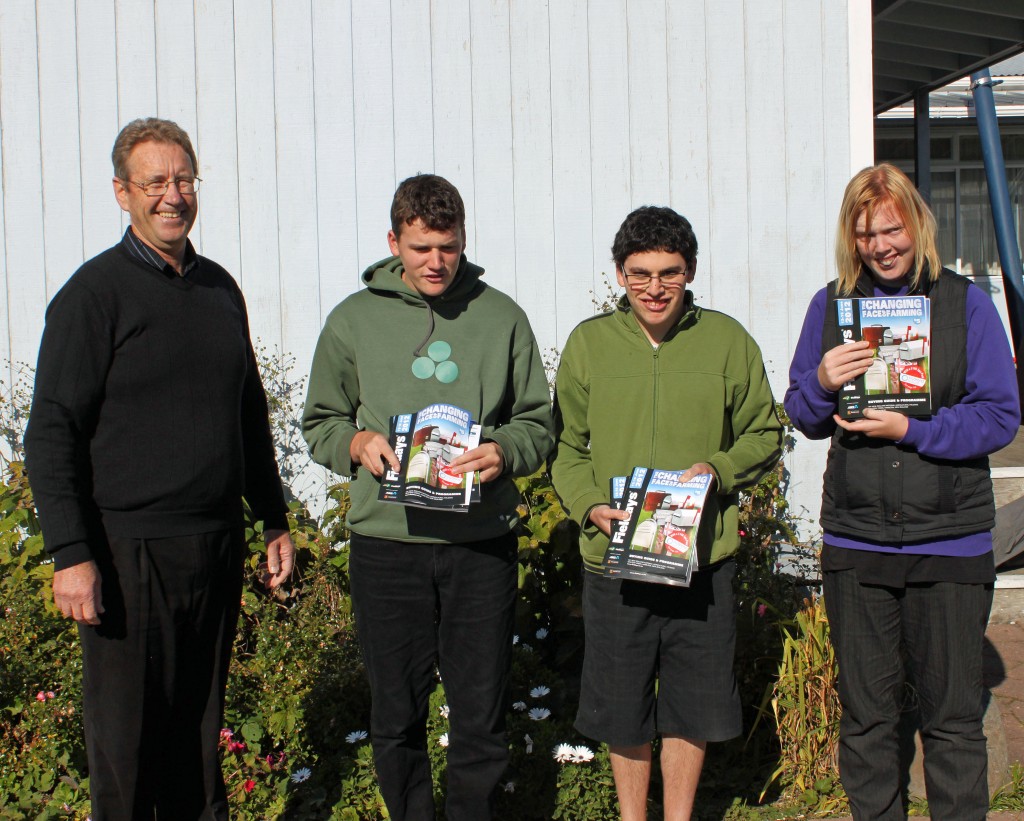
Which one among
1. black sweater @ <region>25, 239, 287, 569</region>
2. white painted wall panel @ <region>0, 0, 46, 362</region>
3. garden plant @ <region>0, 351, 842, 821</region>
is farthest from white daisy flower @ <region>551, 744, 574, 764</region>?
white painted wall panel @ <region>0, 0, 46, 362</region>

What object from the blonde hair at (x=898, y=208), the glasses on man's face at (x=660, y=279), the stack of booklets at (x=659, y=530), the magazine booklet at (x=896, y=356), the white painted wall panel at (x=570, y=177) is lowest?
the stack of booklets at (x=659, y=530)

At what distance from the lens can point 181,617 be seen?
2.41 meters

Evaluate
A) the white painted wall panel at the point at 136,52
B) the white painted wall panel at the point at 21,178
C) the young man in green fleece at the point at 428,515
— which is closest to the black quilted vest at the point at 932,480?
the young man in green fleece at the point at 428,515

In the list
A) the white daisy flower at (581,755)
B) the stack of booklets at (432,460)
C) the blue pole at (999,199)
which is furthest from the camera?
the blue pole at (999,199)

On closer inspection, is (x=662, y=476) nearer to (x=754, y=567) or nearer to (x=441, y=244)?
(x=441, y=244)

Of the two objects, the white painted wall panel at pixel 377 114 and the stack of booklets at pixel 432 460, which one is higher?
the white painted wall panel at pixel 377 114

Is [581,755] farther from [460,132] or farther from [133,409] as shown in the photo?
[460,132]

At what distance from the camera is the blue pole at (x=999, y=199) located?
9211mm

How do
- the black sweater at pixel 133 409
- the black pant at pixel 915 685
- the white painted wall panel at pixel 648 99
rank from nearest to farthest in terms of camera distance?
the black sweater at pixel 133 409 → the black pant at pixel 915 685 → the white painted wall panel at pixel 648 99

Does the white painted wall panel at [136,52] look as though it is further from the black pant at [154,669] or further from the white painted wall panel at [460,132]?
the black pant at [154,669]

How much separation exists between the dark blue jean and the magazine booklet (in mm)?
1085

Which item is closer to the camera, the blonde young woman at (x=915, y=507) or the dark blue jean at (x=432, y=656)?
the blonde young woman at (x=915, y=507)

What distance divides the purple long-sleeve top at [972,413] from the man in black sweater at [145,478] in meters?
1.62

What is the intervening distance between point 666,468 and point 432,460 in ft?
2.23
